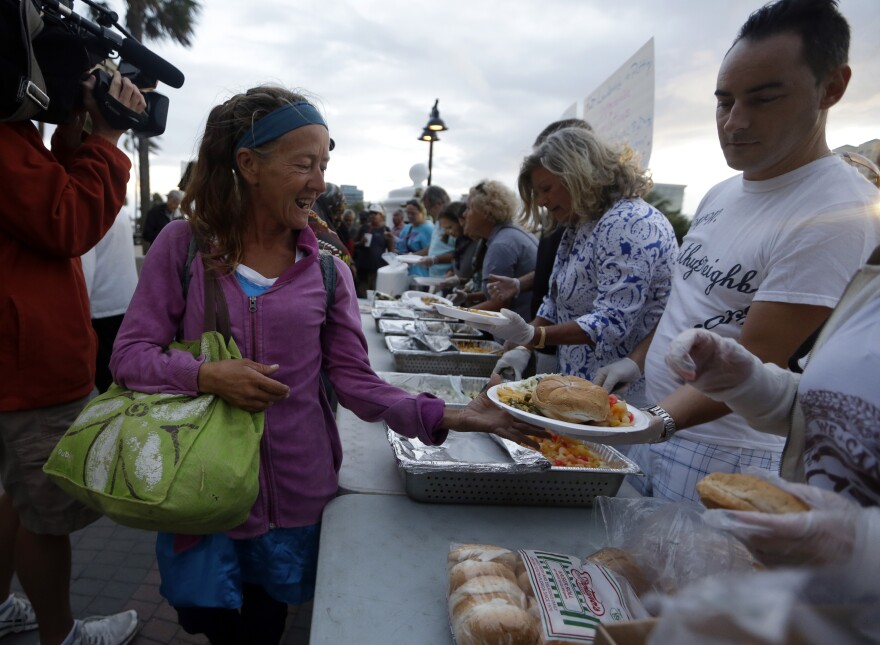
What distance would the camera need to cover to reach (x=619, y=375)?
2.04 m

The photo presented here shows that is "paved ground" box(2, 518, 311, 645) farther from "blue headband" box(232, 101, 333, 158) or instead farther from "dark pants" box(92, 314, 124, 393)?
"blue headband" box(232, 101, 333, 158)

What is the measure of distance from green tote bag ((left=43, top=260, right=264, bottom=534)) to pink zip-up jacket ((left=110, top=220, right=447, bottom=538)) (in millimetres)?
141

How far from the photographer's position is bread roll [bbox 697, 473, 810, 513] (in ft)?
2.06

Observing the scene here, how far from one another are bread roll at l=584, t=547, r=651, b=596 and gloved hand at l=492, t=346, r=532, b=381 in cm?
154

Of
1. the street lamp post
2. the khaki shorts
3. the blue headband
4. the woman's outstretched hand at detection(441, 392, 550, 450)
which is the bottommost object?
the khaki shorts

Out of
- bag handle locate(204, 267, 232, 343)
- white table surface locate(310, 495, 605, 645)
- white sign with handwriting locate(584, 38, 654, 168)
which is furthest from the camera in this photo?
white sign with handwriting locate(584, 38, 654, 168)

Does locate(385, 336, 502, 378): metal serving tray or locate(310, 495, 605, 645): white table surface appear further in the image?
locate(385, 336, 502, 378): metal serving tray

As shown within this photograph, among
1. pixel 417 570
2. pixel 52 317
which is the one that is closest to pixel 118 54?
pixel 52 317

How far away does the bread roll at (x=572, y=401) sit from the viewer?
55.7 inches

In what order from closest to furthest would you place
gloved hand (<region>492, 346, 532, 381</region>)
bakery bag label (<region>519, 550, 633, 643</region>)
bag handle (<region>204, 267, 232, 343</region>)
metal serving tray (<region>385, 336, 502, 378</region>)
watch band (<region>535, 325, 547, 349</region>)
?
bakery bag label (<region>519, 550, 633, 643</region>), bag handle (<region>204, 267, 232, 343</region>), watch band (<region>535, 325, 547, 349</region>), gloved hand (<region>492, 346, 532, 381</region>), metal serving tray (<region>385, 336, 502, 378</region>)

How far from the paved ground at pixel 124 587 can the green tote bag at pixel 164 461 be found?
142 centimetres

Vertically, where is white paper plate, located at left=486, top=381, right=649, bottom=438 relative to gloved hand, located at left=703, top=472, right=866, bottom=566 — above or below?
below

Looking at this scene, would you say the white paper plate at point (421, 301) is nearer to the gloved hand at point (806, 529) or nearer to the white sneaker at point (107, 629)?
the white sneaker at point (107, 629)

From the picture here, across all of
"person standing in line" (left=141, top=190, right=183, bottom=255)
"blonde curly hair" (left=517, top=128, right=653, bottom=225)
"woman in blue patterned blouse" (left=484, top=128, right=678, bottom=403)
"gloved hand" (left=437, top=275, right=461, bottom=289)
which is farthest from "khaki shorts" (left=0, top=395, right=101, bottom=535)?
"person standing in line" (left=141, top=190, right=183, bottom=255)
